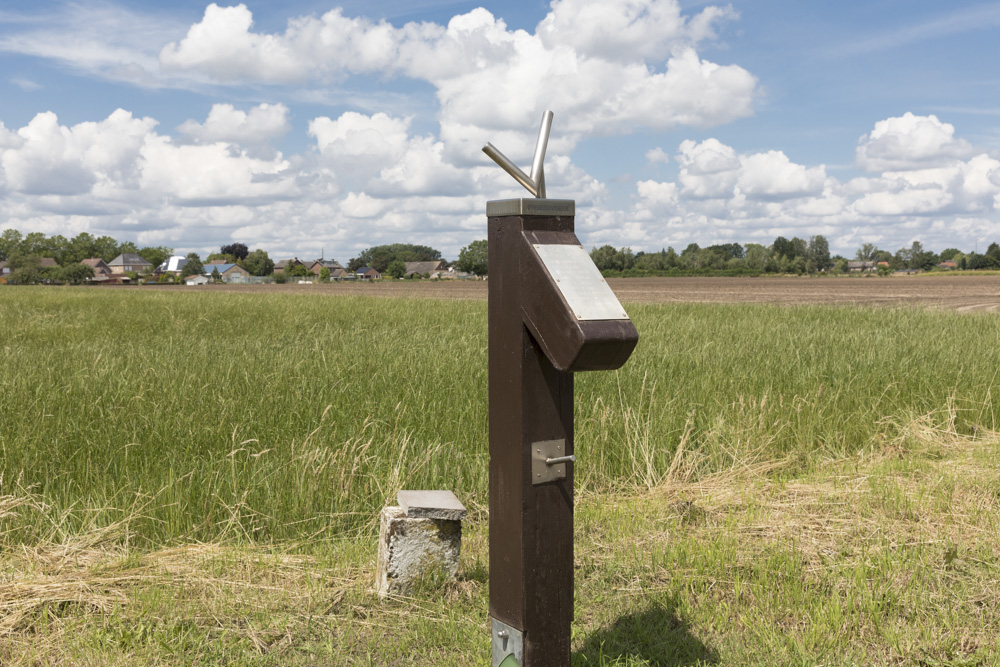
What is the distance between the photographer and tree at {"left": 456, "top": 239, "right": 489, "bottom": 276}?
11066cm

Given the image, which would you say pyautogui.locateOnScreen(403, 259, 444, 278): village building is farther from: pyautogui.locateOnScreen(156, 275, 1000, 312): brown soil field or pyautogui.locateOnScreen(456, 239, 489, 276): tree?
pyautogui.locateOnScreen(156, 275, 1000, 312): brown soil field

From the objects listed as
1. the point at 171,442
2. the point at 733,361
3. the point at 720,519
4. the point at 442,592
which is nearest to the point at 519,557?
the point at 442,592

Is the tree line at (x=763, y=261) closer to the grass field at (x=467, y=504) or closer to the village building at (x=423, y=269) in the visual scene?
the village building at (x=423, y=269)

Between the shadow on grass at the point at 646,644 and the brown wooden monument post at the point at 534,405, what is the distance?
467mm

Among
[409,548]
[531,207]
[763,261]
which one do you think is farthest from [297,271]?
[531,207]

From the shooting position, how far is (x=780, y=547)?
342cm

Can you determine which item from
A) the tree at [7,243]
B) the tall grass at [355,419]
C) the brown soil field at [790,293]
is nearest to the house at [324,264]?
the tree at [7,243]

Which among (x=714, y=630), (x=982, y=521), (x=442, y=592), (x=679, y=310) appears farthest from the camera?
(x=679, y=310)

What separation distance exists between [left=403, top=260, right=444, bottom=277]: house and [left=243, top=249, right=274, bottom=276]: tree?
24470 millimetres

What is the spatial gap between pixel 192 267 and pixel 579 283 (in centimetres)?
12858

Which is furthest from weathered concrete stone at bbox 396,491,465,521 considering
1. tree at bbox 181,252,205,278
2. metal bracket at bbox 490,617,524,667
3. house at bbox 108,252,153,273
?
house at bbox 108,252,153,273

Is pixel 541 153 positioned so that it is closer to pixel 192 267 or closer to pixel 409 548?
pixel 409 548

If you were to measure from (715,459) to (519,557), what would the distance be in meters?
3.35

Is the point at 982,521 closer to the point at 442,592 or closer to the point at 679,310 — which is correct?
the point at 442,592
